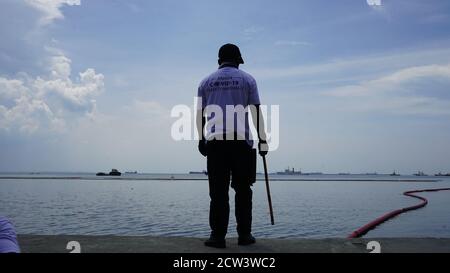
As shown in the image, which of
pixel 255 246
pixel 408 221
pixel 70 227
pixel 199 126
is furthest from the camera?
pixel 408 221

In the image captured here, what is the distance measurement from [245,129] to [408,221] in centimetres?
2054

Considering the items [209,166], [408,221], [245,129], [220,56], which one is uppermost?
[220,56]

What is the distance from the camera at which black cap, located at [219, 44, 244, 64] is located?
213 inches

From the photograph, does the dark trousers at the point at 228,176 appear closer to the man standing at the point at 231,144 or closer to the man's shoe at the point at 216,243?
the man standing at the point at 231,144

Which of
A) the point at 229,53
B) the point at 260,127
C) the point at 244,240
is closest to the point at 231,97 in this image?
the point at 260,127

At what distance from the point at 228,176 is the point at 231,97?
1.01 m

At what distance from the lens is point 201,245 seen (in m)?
5.10

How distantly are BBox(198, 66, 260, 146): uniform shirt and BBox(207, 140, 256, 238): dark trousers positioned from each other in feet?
0.42

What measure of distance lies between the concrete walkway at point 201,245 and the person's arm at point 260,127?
3.96 feet

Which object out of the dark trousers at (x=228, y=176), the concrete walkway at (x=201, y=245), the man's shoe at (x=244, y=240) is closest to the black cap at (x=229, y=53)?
the dark trousers at (x=228, y=176)
